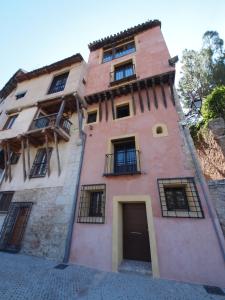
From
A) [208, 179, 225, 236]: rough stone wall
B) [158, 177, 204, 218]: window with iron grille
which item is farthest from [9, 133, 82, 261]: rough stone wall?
[208, 179, 225, 236]: rough stone wall

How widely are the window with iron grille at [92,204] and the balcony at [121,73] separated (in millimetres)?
6646

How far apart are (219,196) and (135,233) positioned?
331cm

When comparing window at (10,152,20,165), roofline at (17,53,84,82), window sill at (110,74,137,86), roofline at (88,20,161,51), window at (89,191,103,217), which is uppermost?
roofline at (88,20,161,51)

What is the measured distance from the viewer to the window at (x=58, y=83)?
34.8ft

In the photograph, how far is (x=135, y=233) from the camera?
5.69 metres

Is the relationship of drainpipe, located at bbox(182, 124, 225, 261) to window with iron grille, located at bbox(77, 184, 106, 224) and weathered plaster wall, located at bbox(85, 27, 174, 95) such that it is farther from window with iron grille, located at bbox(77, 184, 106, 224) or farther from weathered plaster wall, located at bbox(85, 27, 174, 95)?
weathered plaster wall, located at bbox(85, 27, 174, 95)

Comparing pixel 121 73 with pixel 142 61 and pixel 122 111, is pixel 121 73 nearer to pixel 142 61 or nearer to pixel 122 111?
pixel 142 61

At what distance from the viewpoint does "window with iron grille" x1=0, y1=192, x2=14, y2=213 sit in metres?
8.09

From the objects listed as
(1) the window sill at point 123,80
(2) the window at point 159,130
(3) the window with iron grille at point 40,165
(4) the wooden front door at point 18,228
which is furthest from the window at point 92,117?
A: (4) the wooden front door at point 18,228

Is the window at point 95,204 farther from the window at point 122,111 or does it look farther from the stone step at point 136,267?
the window at point 122,111

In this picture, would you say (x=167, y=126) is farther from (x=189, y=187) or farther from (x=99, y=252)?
(x=99, y=252)

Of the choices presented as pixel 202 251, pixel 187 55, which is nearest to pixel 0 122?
pixel 202 251

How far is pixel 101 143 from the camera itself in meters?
7.92

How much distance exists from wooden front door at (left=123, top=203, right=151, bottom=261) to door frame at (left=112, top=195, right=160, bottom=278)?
9.2 inches
